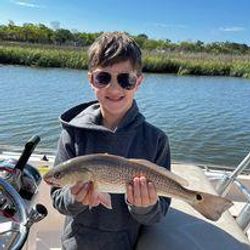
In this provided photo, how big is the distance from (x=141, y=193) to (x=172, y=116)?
37.3 ft

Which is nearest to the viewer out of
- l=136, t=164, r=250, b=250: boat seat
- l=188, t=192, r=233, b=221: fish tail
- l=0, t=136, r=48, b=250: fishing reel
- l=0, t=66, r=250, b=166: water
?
l=0, t=136, r=48, b=250: fishing reel

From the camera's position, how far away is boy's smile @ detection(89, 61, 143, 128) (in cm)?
189

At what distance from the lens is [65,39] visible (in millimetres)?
72750

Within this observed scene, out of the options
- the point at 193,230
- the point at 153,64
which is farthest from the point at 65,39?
the point at 193,230

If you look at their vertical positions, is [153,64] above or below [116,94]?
below

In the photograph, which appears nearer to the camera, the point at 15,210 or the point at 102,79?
the point at 15,210

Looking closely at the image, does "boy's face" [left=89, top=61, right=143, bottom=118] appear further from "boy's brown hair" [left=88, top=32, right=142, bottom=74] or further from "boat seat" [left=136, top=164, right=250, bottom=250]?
"boat seat" [left=136, top=164, right=250, bottom=250]

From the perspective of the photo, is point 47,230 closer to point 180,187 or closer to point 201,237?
point 201,237

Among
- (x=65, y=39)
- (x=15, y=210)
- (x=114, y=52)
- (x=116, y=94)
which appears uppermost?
(x=114, y=52)

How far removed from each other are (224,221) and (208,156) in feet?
23.1

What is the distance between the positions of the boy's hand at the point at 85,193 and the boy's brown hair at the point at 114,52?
0.49 m

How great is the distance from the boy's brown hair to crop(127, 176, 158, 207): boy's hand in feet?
1.62

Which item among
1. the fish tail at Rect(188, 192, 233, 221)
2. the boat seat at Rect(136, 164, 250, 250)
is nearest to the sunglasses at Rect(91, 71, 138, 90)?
the fish tail at Rect(188, 192, 233, 221)

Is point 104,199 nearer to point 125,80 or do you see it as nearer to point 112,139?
point 112,139
